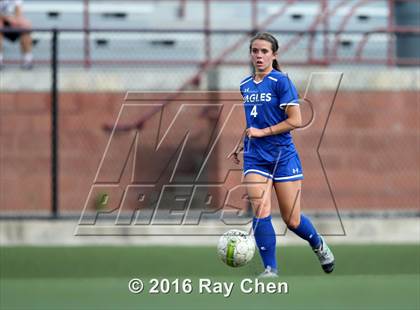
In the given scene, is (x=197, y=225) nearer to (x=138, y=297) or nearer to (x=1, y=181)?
(x=1, y=181)

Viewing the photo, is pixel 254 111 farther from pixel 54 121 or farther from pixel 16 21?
pixel 16 21

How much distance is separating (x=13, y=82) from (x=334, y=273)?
5.86 metres

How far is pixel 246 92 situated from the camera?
912cm

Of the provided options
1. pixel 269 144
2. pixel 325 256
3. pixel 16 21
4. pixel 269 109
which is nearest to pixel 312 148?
pixel 16 21

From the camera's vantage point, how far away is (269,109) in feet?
29.5

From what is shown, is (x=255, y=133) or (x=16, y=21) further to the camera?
(x=16, y=21)

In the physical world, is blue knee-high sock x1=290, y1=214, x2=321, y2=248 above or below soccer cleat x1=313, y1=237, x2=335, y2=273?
above

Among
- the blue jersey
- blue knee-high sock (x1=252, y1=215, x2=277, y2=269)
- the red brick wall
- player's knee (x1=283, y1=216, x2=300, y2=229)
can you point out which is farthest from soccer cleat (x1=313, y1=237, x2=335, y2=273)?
the red brick wall

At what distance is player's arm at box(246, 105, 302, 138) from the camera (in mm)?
8906

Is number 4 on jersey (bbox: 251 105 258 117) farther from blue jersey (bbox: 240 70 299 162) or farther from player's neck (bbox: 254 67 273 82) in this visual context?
player's neck (bbox: 254 67 273 82)

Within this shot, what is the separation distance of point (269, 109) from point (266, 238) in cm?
110

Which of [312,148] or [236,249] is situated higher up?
[236,249]
